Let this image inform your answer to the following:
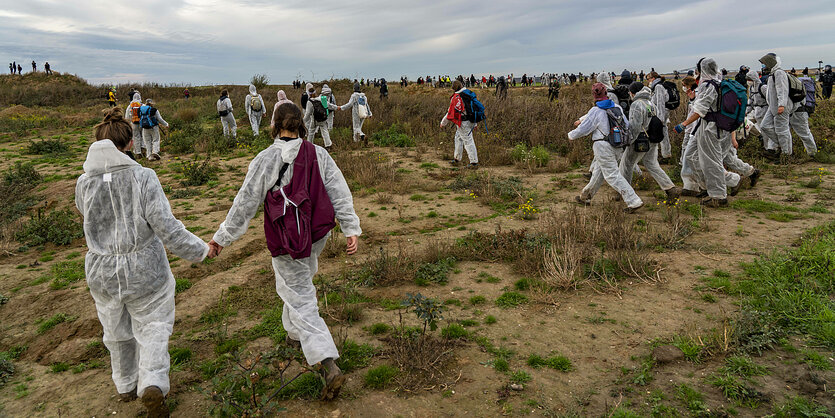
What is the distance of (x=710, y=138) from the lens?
22.5 ft

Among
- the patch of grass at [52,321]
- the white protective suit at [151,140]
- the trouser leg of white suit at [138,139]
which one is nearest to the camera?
the patch of grass at [52,321]

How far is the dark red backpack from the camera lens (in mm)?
2961

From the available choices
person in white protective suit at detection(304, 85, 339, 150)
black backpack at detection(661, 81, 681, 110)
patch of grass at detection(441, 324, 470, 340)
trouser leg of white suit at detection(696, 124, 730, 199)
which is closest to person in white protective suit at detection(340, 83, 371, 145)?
person in white protective suit at detection(304, 85, 339, 150)

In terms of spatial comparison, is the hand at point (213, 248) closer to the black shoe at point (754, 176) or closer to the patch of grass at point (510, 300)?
the patch of grass at point (510, 300)

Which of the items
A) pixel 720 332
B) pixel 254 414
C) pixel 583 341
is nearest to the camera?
pixel 254 414

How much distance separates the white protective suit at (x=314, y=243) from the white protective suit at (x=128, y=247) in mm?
375

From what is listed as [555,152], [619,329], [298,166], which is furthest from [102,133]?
[555,152]

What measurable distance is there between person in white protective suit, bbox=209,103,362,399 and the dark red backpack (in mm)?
36

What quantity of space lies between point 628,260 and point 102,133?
476 cm

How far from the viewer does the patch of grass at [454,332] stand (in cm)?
378

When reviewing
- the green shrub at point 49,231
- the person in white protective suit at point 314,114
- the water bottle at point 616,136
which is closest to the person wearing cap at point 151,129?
the person in white protective suit at point 314,114

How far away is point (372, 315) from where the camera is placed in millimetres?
4305

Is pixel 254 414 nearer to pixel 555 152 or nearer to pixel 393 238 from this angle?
pixel 393 238

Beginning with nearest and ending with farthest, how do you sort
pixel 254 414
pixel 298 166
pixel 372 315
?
1. pixel 254 414
2. pixel 298 166
3. pixel 372 315
